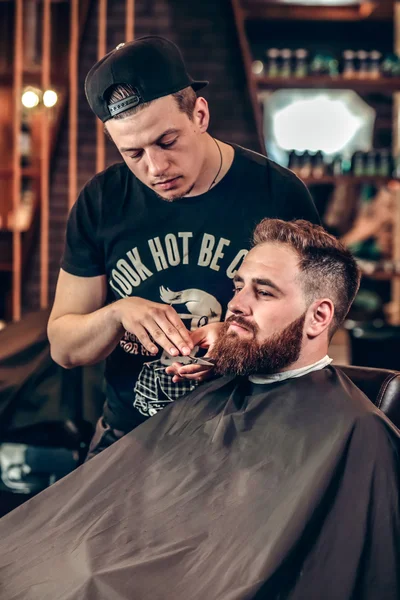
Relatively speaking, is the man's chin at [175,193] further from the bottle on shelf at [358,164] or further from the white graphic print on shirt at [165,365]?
the bottle on shelf at [358,164]

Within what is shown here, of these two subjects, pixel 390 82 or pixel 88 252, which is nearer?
pixel 88 252

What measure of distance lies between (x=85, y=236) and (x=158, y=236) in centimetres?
19

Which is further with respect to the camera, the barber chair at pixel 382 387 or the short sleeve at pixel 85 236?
the short sleeve at pixel 85 236

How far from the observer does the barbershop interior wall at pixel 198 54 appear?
14.8 feet

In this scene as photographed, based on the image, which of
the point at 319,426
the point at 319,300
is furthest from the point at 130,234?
the point at 319,426

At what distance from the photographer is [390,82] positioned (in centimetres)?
552

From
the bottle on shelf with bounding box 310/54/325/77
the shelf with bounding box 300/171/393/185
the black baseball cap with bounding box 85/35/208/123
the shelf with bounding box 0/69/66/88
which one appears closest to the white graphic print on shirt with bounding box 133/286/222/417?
the black baseball cap with bounding box 85/35/208/123

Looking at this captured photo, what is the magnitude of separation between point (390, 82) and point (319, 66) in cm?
53

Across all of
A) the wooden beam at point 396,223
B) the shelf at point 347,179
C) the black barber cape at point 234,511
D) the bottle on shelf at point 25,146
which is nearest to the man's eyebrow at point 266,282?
the black barber cape at point 234,511

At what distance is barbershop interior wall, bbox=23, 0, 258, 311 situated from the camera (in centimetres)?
451

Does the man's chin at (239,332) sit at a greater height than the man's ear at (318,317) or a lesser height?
lesser

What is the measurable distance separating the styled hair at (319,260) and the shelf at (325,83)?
3.83m

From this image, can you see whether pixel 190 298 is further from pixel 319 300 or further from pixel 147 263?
pixel 319 300

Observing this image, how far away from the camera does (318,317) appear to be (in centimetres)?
181
